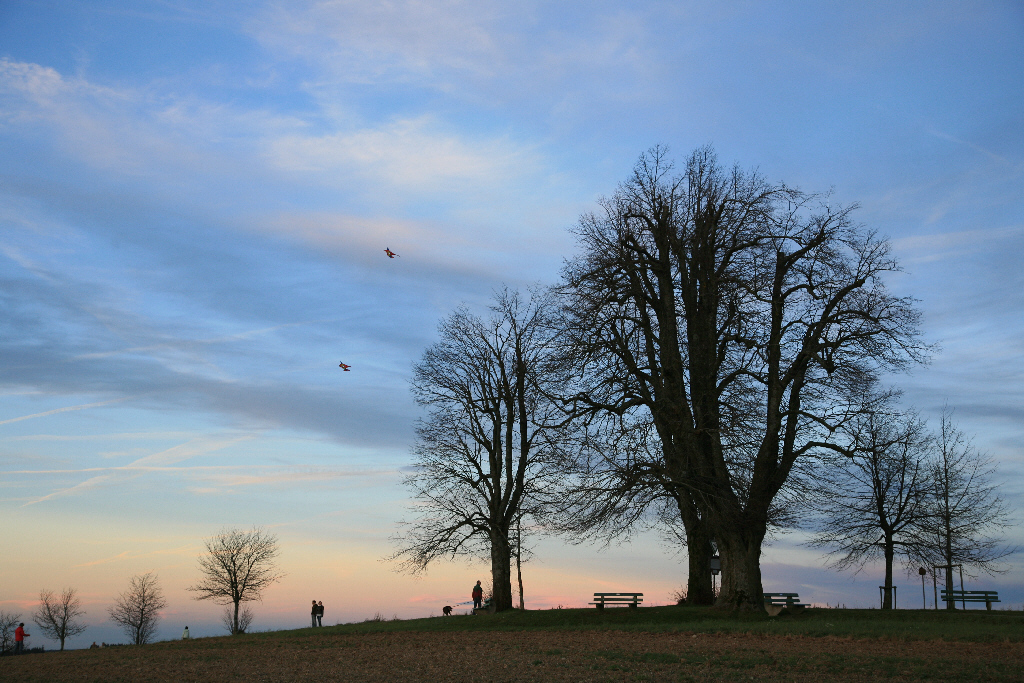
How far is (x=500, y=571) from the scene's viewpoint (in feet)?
98.5

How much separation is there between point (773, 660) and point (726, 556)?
922 cm

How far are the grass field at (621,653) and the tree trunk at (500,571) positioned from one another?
3493 mm

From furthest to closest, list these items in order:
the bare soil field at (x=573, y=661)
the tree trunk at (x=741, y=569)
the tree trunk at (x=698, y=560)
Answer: the tree trunk at (x=698, y=560)
the tree trunk at (x=741, y=569)
the bare soil field at (x=573, y=661)

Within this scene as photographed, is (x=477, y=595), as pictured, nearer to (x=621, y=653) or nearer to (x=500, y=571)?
(x=500, y=571)

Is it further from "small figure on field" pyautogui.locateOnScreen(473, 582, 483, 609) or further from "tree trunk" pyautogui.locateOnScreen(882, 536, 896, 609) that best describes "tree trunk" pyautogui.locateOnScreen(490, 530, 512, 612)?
"tree trunk" pyautogui.locateOnScreen(882, 536, 896, 609)

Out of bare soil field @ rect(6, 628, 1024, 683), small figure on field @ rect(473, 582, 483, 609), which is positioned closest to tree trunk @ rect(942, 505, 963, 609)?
bare soil field @ rect(6, 628, 1024, 683)

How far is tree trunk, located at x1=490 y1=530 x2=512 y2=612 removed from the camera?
97.0 ft

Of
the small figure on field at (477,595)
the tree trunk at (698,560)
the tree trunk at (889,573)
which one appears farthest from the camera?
the small figure on field at (477,595)

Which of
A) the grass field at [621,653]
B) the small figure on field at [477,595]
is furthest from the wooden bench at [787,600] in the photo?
the small figure on field at [477,595]

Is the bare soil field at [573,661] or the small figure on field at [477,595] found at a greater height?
the bare soil field at [573,661]

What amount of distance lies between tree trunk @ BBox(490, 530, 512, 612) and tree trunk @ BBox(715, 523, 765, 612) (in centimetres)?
874

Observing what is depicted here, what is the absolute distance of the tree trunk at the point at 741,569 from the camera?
2342 cm

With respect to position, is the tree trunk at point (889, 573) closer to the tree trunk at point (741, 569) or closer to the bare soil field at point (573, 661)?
the tree trunk at point (741, 569)

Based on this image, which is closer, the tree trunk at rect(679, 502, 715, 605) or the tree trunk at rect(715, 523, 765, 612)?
the tree trunk at rect(715, 523, 765, 612)
